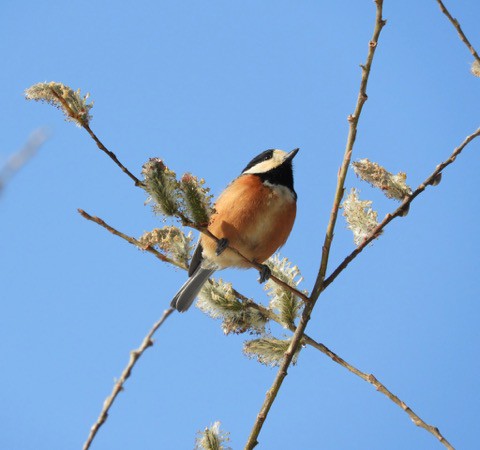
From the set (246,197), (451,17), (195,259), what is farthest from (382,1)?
(195,259)

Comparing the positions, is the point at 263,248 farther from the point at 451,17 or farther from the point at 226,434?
the point at 451,17

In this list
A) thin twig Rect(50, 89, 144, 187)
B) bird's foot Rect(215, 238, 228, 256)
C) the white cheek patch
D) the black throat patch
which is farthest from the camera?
the white cheek patch

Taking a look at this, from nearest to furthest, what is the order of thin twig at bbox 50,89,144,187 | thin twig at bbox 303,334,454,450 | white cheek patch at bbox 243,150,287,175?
1. thin twig at bbox 303,334,454,450
2. thin twig at bbox 50,89,144,187
3. white cheek patch at bbox 243,150,287,175

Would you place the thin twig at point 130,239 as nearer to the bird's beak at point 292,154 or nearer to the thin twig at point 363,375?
the thin twig at point 363,375

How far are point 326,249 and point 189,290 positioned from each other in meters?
2.05

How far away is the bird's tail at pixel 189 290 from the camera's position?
480cm

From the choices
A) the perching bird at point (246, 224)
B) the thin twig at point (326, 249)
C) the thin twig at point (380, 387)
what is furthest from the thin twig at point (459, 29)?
the perching bird at point (246, 224)

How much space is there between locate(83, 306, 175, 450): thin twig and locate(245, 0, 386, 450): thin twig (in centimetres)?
88

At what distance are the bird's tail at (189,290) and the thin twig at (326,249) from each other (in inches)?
76.0

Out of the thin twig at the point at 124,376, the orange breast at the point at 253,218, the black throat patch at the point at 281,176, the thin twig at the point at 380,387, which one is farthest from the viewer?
the black throat patch at the point at 281,176

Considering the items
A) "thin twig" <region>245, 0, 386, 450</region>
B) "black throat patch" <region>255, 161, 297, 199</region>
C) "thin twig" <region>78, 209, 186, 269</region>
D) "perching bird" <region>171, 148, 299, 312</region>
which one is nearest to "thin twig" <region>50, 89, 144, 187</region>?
"thin twig" <region>78, 209, 186, 269</region>

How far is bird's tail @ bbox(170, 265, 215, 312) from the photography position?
189 inches

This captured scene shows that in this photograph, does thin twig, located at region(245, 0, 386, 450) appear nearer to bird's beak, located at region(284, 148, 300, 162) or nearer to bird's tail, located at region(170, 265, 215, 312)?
bird's tail, located at region(170, 265, 215, 312)

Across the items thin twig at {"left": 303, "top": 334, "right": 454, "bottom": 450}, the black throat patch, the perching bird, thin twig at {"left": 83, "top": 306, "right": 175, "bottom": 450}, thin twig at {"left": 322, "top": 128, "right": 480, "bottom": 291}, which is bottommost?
thin twig at {"left": 83, "top": 306, "right": 175, "bottom": 450}
